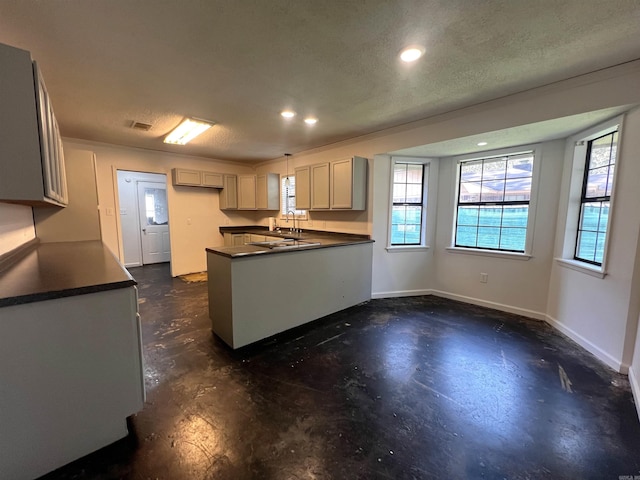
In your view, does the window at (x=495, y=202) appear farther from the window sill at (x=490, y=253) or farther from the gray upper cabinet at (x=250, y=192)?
the gray upper cabinet at (x=250, y=192)

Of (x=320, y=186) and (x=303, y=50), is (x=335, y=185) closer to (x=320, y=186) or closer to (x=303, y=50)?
(x=320, y=186)

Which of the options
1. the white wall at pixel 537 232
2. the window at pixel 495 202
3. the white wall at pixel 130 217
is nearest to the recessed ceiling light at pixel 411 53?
the white wall at pixel 537 232

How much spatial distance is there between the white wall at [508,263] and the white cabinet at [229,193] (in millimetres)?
4024

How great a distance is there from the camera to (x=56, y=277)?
4.81 ft

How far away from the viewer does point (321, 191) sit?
415 centimetres

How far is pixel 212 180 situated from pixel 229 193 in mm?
424

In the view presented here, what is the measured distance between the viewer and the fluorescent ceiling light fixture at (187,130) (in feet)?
10.7

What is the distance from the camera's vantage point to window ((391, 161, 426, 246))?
13.1 ft

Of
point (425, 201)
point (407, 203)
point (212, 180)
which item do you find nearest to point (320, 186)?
point (407, 203)

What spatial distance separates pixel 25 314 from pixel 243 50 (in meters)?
1.95

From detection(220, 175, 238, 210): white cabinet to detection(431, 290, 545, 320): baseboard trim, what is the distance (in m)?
4.29

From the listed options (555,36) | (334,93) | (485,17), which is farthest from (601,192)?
(334,93)

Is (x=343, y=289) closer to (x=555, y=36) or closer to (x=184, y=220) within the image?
(x=555, y=36)

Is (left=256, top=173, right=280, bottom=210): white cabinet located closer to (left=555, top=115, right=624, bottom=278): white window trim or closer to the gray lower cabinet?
the gray lower cabinet
